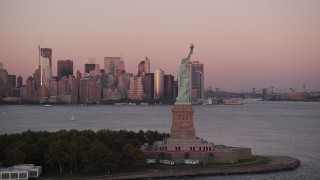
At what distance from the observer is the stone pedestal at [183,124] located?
4569 centimetres

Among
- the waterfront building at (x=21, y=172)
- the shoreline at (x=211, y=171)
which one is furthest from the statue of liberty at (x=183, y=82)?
the waterfront building at (x=21, y=172)

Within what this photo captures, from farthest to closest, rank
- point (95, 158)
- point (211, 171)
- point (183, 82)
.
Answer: point (183, 82), point (211, 171), point (95, 158)

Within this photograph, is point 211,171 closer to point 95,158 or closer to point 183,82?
point 95,158

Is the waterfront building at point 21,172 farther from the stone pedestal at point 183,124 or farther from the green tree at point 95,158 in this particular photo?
the stone pedestal at point 183,124

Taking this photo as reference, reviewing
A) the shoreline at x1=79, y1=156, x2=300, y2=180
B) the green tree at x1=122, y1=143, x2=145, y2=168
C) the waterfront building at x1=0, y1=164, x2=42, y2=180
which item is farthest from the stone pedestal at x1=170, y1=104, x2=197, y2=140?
the waterfront building at x1=0, y1=164, x2=42, y2=180

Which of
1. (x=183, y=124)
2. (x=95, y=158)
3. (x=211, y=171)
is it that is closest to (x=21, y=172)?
(x=95, y=158)

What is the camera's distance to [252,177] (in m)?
40.5

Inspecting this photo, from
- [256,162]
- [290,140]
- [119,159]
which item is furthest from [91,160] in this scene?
[290,140]

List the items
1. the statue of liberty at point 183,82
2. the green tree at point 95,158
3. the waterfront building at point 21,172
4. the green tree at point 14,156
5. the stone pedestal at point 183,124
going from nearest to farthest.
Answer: the waterfront building at point 21,172 → the green tree at point 95,158 → the green tree at point 14,156 → the stone pedestal at point 183,124 → the statue of liberty at point 183,82

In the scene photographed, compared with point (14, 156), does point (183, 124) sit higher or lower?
higher

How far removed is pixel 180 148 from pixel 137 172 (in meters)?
5.92

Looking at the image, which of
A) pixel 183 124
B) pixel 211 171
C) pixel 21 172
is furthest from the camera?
pixel 183 124

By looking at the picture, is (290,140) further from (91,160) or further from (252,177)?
(91,160)

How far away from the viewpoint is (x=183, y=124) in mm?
45844
